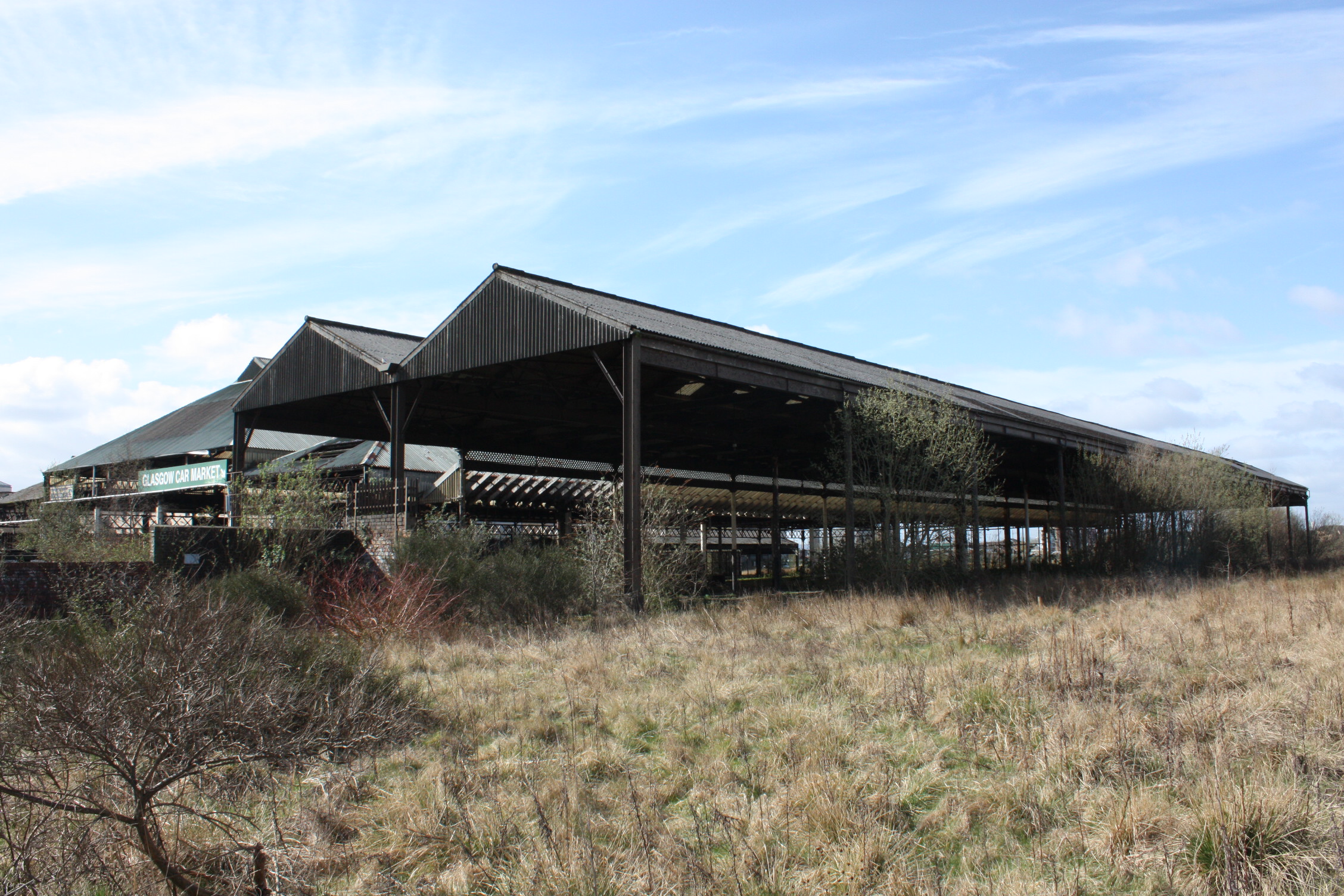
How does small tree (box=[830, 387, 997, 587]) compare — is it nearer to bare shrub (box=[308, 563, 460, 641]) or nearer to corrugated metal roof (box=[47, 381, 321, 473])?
bare shrub (box=[308, 563, 460, 641])

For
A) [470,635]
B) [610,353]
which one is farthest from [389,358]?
[470,635]

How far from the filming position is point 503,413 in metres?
23.9

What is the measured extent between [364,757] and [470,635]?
A: 5.97 metres

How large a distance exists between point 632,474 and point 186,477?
19.0 m

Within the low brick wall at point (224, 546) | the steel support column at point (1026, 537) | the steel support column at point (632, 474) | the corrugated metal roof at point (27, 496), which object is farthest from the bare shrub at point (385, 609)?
the corrugated metal roof at point (27, 496)

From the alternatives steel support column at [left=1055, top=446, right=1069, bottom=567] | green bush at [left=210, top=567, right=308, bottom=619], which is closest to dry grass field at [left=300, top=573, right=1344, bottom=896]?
green bush at [left=210, top=567, right=308, bottom=619]

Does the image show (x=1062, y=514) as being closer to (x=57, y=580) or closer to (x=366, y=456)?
(x=366, y=456)

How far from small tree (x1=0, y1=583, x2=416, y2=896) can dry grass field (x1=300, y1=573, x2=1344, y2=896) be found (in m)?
0.50

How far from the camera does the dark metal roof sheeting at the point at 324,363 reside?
22.3 metres

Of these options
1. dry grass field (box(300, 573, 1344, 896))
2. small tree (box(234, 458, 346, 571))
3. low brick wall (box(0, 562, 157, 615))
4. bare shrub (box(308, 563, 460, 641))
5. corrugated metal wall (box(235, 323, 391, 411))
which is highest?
corrugated metal wall (box(235, 323, 391, 411))

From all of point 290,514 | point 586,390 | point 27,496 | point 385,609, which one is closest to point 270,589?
point 385,609

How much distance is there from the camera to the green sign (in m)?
27.5

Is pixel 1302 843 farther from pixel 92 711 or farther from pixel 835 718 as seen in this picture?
pixel 92 711

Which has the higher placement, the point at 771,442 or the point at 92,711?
the point at 771,442
